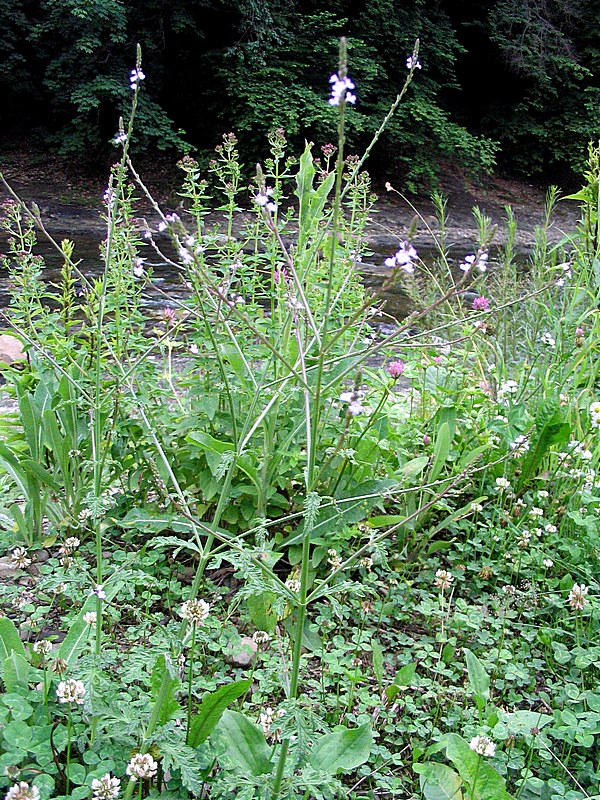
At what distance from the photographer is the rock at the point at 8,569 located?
191 centimetres

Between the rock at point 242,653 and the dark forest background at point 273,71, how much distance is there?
409 inches

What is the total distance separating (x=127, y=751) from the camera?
1199mm

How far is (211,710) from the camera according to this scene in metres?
1.19

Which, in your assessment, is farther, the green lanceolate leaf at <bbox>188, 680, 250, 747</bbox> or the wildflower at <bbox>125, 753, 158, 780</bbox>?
the green lanceolate leaf at <bbox>188, 680, 250, 747</bbox>

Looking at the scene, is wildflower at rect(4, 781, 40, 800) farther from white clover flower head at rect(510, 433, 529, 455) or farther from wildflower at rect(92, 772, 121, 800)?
white clover flower head at rect(510, 433, 529, 455)

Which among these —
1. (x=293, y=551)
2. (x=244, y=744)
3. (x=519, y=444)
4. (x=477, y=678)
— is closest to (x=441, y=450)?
(x=519, y=444)

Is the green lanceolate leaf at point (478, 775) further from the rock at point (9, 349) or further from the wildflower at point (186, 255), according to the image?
the rock at point (9, 349)

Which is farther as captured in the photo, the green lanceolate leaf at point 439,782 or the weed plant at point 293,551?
the green lanceolate leaf at point 439,782

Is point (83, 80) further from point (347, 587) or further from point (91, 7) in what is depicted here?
point (347, 587)

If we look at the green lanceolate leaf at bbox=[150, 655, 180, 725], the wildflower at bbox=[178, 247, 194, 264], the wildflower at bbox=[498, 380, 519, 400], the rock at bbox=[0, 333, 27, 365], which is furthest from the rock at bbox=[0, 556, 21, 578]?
the rock at bbox=[0, 333, 27, 365]

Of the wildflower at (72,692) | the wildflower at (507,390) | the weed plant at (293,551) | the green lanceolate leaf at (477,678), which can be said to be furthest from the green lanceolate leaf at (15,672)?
the wildflower at (507,390)

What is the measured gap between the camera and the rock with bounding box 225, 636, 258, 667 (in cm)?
158

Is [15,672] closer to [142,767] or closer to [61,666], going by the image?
[61,666]

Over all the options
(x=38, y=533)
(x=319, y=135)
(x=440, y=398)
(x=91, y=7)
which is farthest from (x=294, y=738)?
(x=319, y=135)
